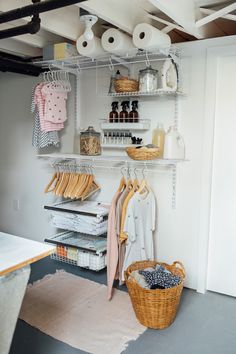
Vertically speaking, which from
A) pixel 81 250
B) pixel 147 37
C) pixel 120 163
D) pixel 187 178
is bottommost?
pixel 81 250

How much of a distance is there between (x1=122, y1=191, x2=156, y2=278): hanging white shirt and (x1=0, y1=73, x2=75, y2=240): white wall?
1400 millimetres

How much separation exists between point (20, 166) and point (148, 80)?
6.87 ft

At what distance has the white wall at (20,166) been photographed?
407cm

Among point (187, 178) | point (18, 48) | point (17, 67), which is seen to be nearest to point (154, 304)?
point (187, 178)

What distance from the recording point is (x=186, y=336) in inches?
95.8

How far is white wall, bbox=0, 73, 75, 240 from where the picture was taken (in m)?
4.07

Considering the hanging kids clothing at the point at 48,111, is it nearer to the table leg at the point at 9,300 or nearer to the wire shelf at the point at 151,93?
the wire shelf at the point at 151,93

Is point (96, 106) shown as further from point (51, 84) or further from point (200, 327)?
point (200, 327)

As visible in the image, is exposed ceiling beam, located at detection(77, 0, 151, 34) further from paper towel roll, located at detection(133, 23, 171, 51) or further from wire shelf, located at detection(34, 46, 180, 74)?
wire shelf, located at detection(34, 46, 180, 74)

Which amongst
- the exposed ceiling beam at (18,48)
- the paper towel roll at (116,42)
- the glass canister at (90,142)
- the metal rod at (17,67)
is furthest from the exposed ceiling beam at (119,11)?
the exposed ceiling beam at (18,48)

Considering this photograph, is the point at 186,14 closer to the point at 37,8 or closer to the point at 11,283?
the point at 37,8

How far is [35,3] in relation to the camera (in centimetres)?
185

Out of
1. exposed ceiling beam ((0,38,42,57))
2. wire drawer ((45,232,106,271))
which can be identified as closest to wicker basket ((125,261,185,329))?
wire drawer ((45,232,106,271))

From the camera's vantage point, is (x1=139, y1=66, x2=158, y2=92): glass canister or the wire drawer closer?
(x1=139, y1=66, x2=158, y2=92): glass canister
